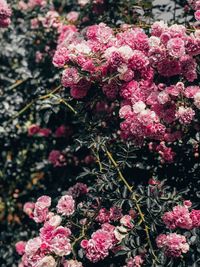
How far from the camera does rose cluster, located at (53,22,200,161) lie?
242 centimetres

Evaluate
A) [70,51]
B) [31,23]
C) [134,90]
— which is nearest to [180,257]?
[134,90]

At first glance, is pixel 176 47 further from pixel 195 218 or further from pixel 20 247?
pixel 20 247

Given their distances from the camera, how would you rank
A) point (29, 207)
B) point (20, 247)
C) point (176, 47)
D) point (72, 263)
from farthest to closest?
point (29, 207)
point (20, 247)
point (176, 47)
point (72, 263)

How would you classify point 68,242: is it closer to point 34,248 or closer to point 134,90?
point 34,248

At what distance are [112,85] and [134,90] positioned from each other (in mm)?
109

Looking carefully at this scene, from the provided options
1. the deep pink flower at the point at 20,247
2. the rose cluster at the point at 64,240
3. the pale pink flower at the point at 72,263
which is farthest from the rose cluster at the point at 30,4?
the pale pink flower at the point at 72,263

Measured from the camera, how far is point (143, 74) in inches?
100

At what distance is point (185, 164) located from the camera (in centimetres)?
284

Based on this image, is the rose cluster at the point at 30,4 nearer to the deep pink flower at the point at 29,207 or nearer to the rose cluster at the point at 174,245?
the deep pink flower at the point at 29,207

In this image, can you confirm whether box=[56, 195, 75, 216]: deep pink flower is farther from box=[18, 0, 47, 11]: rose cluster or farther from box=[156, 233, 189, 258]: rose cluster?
box=[18, 0, 47, 11]: rose cluster

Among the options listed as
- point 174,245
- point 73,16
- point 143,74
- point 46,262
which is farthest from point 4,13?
point 174,245

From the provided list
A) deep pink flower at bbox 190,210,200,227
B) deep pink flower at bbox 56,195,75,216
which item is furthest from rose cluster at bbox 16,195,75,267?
deep pink flower at bbox 190,210,200,227

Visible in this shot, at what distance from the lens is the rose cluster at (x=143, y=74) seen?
95.3 inches

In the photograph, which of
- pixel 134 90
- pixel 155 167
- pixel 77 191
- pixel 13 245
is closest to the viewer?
pixel 134 90
